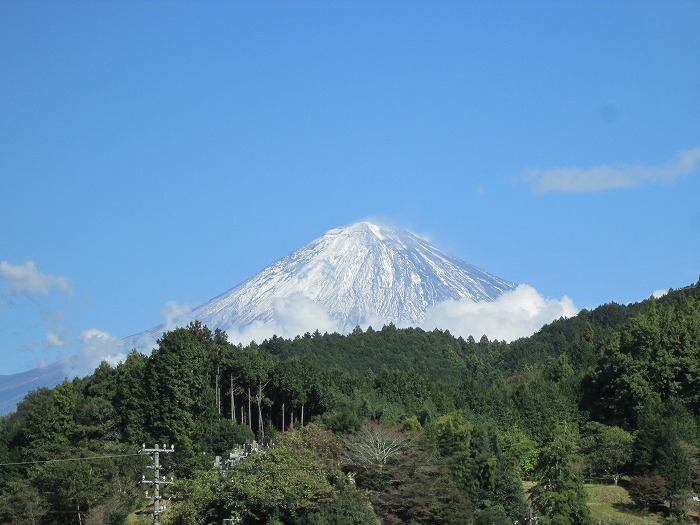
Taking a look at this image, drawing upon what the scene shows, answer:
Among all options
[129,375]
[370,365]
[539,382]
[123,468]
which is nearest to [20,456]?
[129,375]

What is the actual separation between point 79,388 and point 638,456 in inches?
1764

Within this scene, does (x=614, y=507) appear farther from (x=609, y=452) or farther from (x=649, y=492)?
(x=609, y=452)

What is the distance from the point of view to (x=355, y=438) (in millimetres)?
55219

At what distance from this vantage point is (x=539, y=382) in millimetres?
86312

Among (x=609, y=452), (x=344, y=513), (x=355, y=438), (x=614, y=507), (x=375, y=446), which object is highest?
(x=355, y=438)

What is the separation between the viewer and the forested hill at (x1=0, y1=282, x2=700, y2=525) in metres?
49.5

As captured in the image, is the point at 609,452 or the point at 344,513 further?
the point at 609,452

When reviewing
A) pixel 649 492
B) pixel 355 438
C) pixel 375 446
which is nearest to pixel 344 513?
pixel 375 446

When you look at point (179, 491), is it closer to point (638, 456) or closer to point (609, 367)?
point (638, 456)

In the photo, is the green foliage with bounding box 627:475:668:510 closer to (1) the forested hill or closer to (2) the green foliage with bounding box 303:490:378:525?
(1) the forested hill

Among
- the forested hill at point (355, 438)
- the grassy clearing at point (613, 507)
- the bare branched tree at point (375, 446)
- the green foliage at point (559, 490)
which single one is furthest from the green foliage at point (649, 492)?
the bare branched tree at point (375, 446)

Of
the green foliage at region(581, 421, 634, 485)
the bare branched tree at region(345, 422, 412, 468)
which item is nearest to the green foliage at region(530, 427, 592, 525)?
the bare branched tree at region(345, 422, 412, 468)

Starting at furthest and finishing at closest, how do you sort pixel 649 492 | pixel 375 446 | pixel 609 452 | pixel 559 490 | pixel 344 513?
pixel 609 452 → pixel 649 492 → pixel 375 446 → pixel 559 490 → pixel 344 513

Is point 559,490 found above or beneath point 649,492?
above
